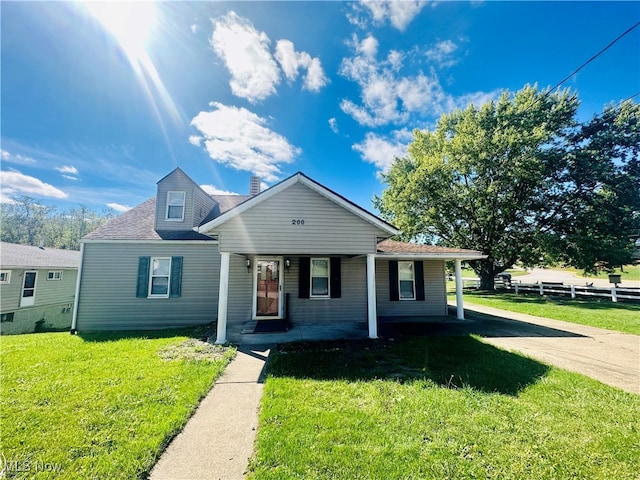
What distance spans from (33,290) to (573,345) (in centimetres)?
2622

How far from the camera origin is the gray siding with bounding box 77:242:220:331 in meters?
9.34

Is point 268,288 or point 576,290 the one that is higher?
point 268,288

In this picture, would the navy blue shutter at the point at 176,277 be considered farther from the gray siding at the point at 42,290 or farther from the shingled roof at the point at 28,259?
the gray siding at the point at 42,290

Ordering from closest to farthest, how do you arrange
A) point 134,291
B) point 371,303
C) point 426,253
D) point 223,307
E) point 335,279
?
point 223,307
point 371,303
point 134,291
point 335,279
point 426,253

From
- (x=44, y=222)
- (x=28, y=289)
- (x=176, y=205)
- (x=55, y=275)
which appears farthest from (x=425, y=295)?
(x=44, y=222)

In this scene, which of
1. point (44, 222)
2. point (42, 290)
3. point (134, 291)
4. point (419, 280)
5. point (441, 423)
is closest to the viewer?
point (441, 423)

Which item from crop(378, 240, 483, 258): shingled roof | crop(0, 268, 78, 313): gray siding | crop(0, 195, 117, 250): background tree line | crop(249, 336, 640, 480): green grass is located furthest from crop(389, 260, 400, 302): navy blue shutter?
crop(0, 195, 117, 250): background tree line

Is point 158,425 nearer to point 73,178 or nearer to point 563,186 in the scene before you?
point 73,178

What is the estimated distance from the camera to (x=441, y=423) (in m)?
3.38

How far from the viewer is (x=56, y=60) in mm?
8070

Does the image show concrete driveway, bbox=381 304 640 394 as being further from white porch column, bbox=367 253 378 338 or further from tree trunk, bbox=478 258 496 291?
tree trunk, bbox=478 258 496 291

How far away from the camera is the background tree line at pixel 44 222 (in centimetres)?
4159

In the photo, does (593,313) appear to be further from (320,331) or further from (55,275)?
(55,275)

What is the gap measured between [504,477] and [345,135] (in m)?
15.0
